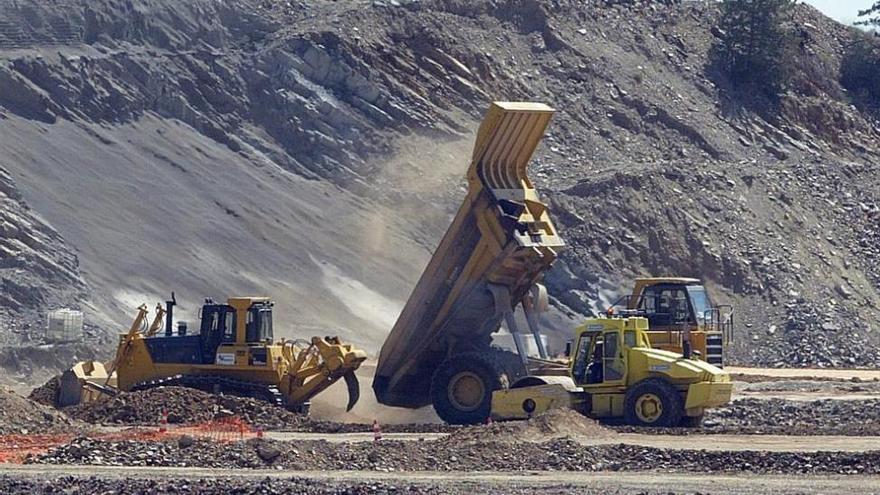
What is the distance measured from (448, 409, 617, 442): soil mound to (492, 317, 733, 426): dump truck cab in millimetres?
1366

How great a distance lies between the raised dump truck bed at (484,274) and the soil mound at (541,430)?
3.21 metres

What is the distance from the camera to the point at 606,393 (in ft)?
95.8

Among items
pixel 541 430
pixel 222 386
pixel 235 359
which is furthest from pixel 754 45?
pixel 541 430

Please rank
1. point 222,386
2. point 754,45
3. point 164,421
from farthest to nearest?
point 754,45 → point 222,386 → point 164,421

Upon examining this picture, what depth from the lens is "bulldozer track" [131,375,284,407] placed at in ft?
103

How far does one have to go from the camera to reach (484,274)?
30.2 meters

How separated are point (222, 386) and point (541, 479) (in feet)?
37.4

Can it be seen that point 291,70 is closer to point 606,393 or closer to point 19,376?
point 19,376

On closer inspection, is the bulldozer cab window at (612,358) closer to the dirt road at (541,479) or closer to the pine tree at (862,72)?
the dirt road at (541,479)

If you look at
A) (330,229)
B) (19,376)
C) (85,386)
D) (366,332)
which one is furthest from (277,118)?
(85,386)

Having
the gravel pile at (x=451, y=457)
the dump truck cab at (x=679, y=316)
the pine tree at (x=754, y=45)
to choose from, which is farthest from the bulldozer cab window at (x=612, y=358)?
the pine tree at (x=754, y=45)

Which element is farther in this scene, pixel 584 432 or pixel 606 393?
pixel 606 393

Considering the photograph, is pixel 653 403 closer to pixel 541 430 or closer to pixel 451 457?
pixel 541 430

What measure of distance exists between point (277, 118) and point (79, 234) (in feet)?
44.3
